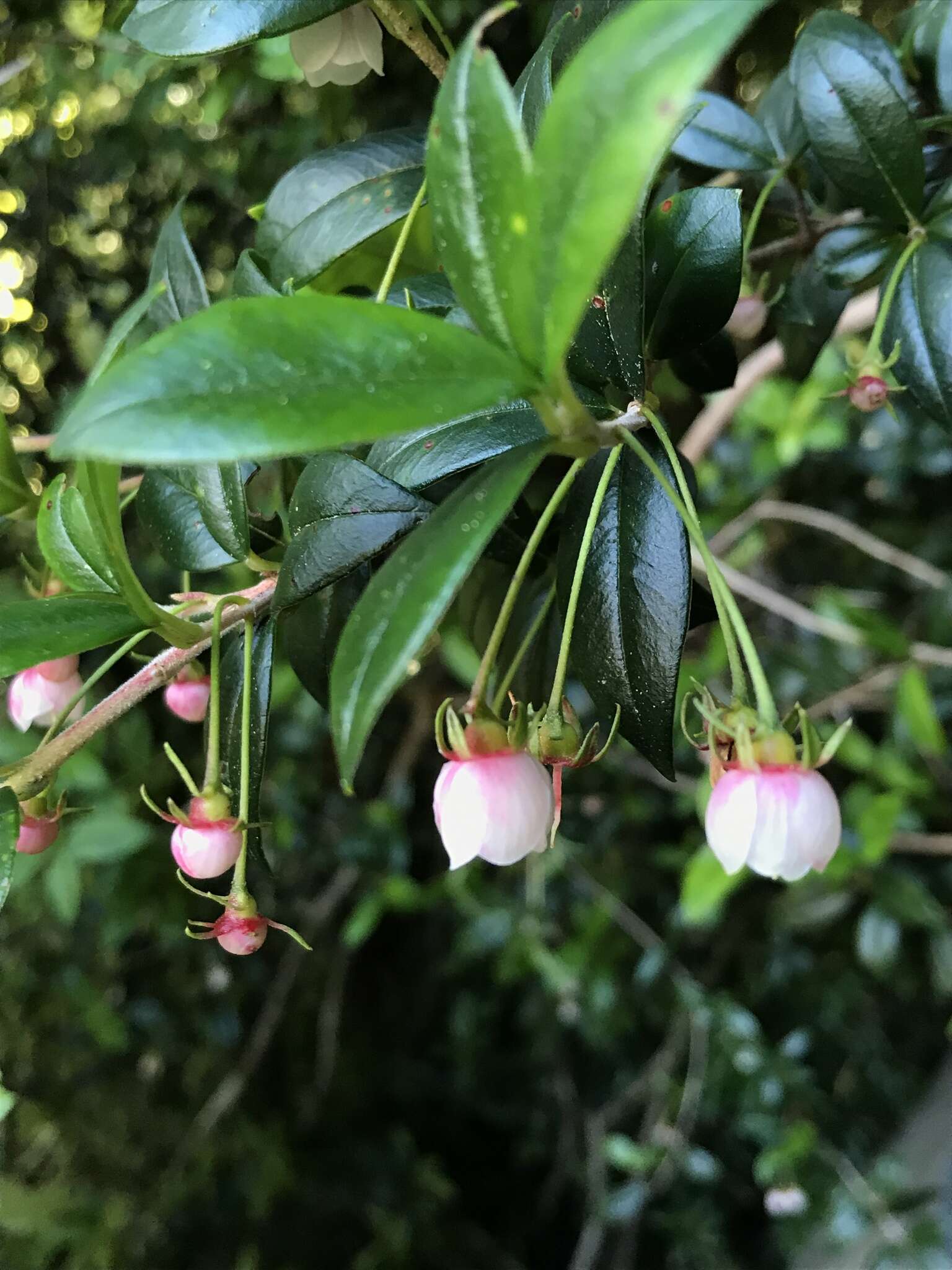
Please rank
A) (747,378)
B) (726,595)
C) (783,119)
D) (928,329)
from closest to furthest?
1. (726,595)
2. (928,329)
3. (783,119)
4. (747,378)

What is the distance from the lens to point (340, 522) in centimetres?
33

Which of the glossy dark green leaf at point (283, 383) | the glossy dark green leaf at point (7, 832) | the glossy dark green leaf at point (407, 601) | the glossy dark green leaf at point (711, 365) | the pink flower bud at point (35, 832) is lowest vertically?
the pink flower bud at point (35, 832)

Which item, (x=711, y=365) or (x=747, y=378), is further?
(x=747, y=378)

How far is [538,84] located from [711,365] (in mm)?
175

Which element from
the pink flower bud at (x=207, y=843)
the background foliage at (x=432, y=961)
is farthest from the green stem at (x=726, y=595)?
the background foliage at (x=432, y=961)

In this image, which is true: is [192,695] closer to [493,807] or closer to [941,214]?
[493,807]

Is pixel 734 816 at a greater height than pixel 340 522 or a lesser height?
lesser

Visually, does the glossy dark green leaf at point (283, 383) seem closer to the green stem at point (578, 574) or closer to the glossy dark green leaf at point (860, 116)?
the green stem at point (578, 574)

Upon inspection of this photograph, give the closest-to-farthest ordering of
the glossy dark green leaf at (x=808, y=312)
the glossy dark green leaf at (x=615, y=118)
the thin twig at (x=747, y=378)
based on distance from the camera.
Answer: the glossy dark green leaf at (x=615, y=118) < the glossy dark green leaf at (x=808, y=312) < the thin twig at (x=747, y=378)

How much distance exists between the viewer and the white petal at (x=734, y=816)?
31cm

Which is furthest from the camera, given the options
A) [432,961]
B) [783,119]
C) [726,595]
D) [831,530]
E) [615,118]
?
[432,961]

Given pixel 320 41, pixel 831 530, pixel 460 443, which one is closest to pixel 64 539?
pixel 460 443

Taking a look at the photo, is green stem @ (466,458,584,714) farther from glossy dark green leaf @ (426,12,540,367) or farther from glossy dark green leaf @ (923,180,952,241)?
glossy dark green leaf @ (923,180,952,241)

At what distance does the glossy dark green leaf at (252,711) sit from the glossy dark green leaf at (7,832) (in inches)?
3.4
